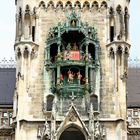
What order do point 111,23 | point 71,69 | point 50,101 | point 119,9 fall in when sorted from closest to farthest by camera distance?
point 50,101 < point 71,69 < point 119,9 < point 111,23

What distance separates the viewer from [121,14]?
135ft

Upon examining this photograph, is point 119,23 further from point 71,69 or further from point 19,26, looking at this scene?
point 19,26

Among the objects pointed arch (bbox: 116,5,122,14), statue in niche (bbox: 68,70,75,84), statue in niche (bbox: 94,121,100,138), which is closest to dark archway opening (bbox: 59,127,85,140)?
statue in niche (bbox: 94,121,100,138)

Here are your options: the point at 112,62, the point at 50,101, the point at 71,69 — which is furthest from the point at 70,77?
the point at 112,62

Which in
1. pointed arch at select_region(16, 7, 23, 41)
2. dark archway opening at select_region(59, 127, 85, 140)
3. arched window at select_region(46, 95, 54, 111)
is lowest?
dark archway opening at select_region(59, 127, 85, 140)

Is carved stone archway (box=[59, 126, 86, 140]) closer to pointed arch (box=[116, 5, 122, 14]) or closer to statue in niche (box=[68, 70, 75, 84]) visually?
statue in niche (box=[68, 70, 75, 84])

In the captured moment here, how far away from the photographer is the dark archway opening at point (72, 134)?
3969 cm

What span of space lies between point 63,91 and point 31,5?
591cm

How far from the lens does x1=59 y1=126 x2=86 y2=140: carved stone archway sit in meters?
39.6

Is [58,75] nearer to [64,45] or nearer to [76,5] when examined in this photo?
[64,45]

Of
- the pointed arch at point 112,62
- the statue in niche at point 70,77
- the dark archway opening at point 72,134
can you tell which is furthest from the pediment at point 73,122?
the pointed arch at point 112,62

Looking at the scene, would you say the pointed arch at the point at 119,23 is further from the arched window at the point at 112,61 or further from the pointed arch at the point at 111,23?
the arched window at the point at 112,61

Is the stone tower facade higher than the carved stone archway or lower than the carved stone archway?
higher

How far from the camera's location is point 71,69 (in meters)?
40.4
